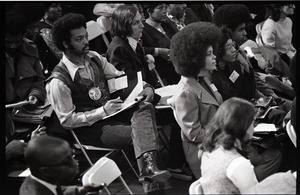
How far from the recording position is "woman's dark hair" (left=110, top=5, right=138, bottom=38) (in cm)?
399

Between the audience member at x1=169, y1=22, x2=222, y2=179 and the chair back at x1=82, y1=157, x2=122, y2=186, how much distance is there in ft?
1.76

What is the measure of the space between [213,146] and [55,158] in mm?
976

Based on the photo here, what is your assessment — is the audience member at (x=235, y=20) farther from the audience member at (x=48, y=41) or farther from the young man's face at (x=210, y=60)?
the audience member at (x=48, y=41)

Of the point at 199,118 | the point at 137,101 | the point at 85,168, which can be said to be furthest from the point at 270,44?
the point at 85,168

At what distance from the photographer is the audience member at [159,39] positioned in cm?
409

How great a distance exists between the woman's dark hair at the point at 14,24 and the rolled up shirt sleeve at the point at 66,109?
398 millimetres

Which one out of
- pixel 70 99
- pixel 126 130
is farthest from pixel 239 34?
pixel 70 99

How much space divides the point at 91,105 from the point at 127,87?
28 centimetres

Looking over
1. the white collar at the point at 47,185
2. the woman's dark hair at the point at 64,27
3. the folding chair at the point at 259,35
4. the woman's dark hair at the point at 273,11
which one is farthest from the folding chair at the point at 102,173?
the woman's dark hair at the point at 273,11

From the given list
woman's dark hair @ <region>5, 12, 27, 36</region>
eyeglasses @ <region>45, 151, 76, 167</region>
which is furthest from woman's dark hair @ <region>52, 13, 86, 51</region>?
eyeglasses @ <region>45, 151, 76, 167</region>

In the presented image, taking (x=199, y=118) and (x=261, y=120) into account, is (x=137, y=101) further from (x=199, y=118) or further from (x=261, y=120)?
(x=261, y=120)

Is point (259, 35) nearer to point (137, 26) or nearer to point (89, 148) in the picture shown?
point (137, 26)

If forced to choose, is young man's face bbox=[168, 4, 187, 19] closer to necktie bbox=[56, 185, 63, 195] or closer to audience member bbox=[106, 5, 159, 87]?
audience member bbox=[106, 5, 159, 87]

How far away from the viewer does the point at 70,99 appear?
3.91m
